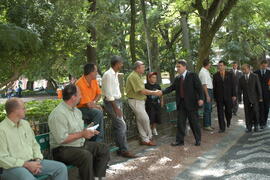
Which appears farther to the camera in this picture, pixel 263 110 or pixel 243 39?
pixel 243 39

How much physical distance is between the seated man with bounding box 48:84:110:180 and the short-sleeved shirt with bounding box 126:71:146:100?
2.74 meters

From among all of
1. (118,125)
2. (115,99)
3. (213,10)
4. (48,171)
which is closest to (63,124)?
(48,171)

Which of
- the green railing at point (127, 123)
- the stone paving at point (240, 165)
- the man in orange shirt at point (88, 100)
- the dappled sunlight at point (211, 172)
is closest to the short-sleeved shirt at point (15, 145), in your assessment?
the green railing at point (127, 123)

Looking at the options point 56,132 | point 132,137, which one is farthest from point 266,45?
point 56,132

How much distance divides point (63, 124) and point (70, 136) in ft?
0.63

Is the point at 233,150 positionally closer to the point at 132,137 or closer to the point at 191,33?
the point at 132,137

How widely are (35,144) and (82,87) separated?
1.88 m

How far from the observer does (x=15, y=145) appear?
4.40 meters

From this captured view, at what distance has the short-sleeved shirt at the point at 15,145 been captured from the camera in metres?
4.27

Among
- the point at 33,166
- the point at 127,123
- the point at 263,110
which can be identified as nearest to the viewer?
the point at 33,166

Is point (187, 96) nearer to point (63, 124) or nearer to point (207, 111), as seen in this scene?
point (207, 111)

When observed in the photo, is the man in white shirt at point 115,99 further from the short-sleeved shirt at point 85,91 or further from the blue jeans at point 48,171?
the blue jeans at point 48,171

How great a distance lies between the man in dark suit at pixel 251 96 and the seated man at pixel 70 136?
6033 millimetres

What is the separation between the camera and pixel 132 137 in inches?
357
